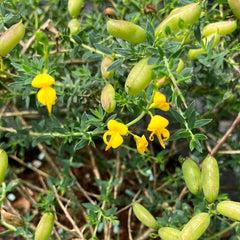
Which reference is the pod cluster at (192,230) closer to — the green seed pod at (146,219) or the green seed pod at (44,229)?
the green seed pod at (146,219)

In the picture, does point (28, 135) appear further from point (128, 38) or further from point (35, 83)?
point (128, 38)

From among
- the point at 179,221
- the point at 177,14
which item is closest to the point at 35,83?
the point at 177,14

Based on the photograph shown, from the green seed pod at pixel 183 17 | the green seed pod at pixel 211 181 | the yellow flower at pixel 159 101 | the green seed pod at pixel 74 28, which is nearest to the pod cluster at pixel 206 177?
the green seed pod at pixel 211 181

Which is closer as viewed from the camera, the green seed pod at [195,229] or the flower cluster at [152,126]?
the flower cluster at [152,126]

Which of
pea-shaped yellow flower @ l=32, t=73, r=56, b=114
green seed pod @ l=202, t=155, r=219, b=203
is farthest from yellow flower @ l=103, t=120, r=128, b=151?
green seed pod @ l=202, t=155, r=219, b=203

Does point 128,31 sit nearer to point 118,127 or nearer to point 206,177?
point 118,127

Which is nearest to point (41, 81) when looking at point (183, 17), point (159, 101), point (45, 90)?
point (45, 90)
